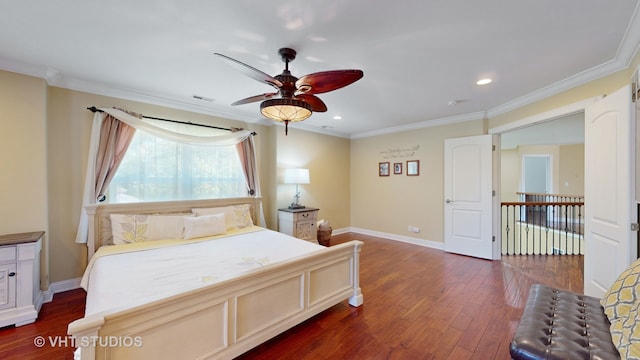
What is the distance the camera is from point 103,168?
2996mm

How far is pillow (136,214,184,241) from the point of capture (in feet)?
9.88

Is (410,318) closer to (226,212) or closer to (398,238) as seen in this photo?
(226,212)

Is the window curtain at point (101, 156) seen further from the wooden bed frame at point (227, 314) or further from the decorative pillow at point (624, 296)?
the decorative pillow at point (624, 296)

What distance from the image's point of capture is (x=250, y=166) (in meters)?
4.29

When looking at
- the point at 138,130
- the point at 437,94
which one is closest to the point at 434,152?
the point at 437,94

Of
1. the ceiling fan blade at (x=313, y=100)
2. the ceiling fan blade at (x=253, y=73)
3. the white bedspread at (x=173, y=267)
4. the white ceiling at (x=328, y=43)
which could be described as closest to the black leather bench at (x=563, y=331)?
the white bedspread at (x=173, y=267)

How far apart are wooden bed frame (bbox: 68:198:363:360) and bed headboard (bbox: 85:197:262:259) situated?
7.23ft

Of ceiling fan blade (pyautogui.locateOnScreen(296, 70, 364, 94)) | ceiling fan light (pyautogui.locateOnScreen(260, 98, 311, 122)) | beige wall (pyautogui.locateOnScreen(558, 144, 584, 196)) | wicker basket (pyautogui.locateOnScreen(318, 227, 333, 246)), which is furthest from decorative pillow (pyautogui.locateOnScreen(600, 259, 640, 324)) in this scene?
beige wall (pyautogui.locateOnScreen(558, 144, 584, 196))

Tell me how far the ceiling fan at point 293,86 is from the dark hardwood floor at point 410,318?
188 centimetres

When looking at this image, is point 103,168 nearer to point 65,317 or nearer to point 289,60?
point 65,317

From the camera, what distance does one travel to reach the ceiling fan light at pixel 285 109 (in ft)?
6.18

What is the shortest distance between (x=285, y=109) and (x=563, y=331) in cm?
227

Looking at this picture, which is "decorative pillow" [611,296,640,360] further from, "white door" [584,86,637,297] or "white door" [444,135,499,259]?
"white door" [444,135,499,259]

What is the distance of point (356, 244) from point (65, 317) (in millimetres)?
Result: 2908
